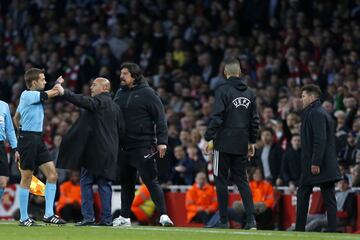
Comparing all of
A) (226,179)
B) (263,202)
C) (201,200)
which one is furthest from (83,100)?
(201,200)

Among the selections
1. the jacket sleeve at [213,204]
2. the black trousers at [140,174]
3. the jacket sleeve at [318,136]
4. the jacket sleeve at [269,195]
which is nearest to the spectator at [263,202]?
the jacket sleeve at [269,195]

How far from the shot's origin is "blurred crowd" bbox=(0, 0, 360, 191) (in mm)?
22250

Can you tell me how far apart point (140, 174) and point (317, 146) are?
242cm

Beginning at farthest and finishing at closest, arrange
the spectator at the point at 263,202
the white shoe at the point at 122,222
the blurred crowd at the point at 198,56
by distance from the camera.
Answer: the blurred crowd at the point at 198,56 < the spectator at the point at 263,202 < the white shoe at the point at 122,222

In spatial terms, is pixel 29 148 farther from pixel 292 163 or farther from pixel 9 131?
pixel 292 163

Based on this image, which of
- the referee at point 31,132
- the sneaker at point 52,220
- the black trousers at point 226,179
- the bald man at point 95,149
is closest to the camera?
the referee at point 31,132

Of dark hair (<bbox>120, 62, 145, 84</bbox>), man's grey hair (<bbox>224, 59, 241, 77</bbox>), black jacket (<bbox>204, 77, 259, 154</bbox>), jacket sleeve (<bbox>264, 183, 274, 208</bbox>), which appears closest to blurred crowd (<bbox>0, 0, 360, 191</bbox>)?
jacket sleeve (<bbox>264, 183, 274, 208</bbox>)

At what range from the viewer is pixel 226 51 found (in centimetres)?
2734

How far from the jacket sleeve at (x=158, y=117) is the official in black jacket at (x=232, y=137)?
59 centimetres

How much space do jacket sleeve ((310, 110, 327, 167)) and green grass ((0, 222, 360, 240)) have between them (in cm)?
144

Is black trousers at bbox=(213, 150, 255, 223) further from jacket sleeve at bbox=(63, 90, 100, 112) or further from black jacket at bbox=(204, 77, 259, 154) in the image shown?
jacket sleeve at bbox=(63, 90, 100, 112)

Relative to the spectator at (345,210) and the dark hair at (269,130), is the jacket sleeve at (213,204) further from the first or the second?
the spectator at (345,210)

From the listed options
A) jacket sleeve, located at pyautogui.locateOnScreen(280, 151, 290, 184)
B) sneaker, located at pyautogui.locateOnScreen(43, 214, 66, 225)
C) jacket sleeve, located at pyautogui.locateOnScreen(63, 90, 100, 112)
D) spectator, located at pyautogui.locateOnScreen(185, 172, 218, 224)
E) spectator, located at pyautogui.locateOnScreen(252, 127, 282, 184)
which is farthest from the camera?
spectator, located at pyautogui.locateOnScreen(185, 172, 218, 224)

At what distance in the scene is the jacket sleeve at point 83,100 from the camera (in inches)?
639
